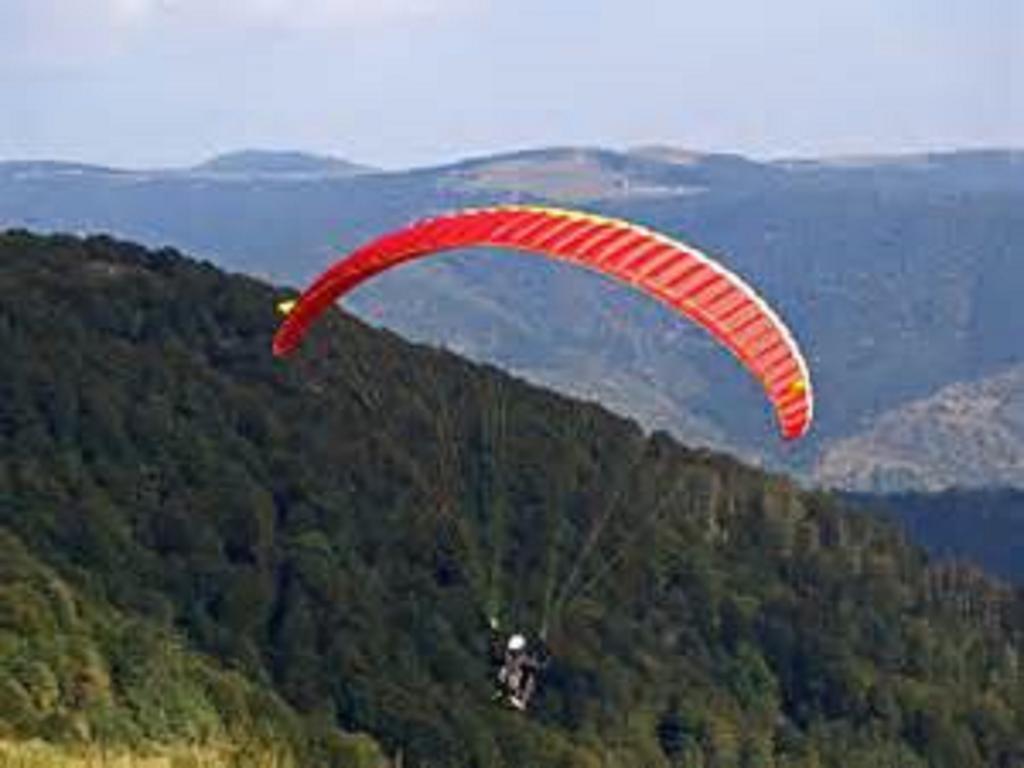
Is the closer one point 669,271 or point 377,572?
point 669,271

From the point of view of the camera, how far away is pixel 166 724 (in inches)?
3634

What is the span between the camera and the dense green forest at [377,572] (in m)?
113

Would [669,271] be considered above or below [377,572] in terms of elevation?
above

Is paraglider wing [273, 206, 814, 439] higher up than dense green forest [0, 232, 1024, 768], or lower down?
higher up

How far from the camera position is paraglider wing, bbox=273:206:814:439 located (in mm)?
32469

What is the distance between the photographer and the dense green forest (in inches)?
4466

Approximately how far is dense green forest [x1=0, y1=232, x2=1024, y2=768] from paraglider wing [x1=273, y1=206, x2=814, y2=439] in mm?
48199

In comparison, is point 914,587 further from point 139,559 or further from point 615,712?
point 139,559

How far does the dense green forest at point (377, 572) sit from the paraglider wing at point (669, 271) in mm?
48199

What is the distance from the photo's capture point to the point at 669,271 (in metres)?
32.9

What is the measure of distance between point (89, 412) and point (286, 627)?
71.2 feet

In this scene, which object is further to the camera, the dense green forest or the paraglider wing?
the dense green forest

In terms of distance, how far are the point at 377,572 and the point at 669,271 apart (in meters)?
116

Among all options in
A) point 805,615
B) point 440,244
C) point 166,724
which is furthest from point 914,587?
point 440,244
